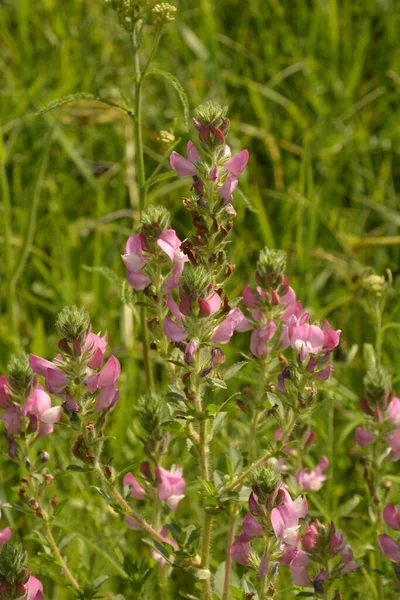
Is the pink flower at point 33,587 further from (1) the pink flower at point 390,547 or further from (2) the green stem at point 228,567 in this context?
(1) the pink flower at point 390,547

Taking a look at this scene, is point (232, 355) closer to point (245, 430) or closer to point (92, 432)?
point (245, 430)

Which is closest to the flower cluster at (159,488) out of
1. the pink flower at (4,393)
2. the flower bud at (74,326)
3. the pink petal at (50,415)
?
the pink petal at (50,415)

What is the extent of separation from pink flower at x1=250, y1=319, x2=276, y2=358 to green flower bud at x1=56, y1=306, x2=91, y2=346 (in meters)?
0.43

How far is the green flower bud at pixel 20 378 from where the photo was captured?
1.83 metres

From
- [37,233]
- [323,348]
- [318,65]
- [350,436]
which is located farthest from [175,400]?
[318,65]

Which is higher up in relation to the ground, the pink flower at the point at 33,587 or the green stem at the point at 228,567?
the pink flower at the point at 33,587

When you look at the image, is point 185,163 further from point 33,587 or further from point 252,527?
point 33,587

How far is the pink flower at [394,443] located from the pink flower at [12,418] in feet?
2.76

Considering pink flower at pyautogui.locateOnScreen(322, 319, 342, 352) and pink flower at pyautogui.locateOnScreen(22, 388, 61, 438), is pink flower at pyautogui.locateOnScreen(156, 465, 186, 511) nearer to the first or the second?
pink flower at pyautogui.locateOnScreen(22, 388, 61, 438)

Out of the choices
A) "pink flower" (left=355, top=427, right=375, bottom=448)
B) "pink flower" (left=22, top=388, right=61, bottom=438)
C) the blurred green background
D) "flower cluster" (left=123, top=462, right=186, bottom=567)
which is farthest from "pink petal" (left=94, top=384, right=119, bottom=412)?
the blurred green background

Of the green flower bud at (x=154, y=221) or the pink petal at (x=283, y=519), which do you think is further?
the green flower bud at (x=154, y=221)

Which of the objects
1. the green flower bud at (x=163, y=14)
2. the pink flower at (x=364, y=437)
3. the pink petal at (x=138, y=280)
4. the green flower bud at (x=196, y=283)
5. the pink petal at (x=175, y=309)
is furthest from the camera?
the green flower bud at (x=163, y=14)

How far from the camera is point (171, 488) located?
6.82ft

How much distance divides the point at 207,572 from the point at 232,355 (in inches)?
58.4
